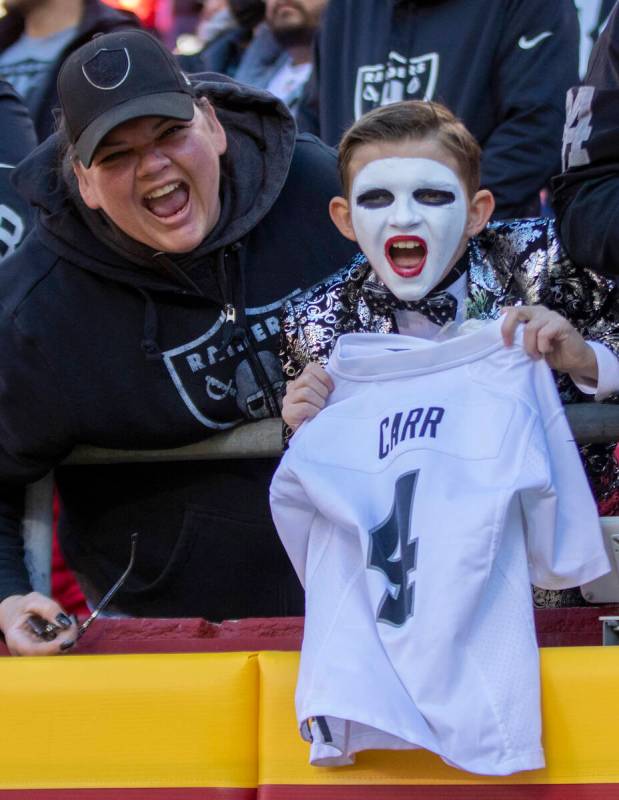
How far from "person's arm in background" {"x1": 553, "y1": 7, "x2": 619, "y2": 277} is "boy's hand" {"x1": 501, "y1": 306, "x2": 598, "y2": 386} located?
0.96 ft

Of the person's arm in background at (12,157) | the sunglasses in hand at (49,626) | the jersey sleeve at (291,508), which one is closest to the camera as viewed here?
the jersey sleeve at (291,508)

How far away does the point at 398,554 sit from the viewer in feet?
6.97

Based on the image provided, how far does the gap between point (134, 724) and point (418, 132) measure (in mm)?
1093

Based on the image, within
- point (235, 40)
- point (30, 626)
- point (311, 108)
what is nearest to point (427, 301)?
point (30, 626)

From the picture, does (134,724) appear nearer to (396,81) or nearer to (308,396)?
(308,396)

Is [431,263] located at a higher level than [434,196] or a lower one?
lower

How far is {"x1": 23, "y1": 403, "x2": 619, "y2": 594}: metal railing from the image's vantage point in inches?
105

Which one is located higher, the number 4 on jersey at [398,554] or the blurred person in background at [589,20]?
the blurred person in background at [589,20]

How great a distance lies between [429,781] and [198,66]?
9.29 ft

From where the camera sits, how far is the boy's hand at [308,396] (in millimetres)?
2363

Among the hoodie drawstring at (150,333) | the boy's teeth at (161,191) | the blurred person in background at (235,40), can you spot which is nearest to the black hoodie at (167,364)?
the hoodie drawstring at (150,333)

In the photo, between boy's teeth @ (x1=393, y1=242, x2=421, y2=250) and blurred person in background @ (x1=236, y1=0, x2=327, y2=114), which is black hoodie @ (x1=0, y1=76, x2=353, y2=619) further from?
blurred person in background @ (x1=236, y1=0, x2=327, y2=114)

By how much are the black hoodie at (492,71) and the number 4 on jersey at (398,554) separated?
5.26 ft

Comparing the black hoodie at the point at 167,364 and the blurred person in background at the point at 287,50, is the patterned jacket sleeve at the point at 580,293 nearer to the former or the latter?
the black hoodie at the point at 167,364
